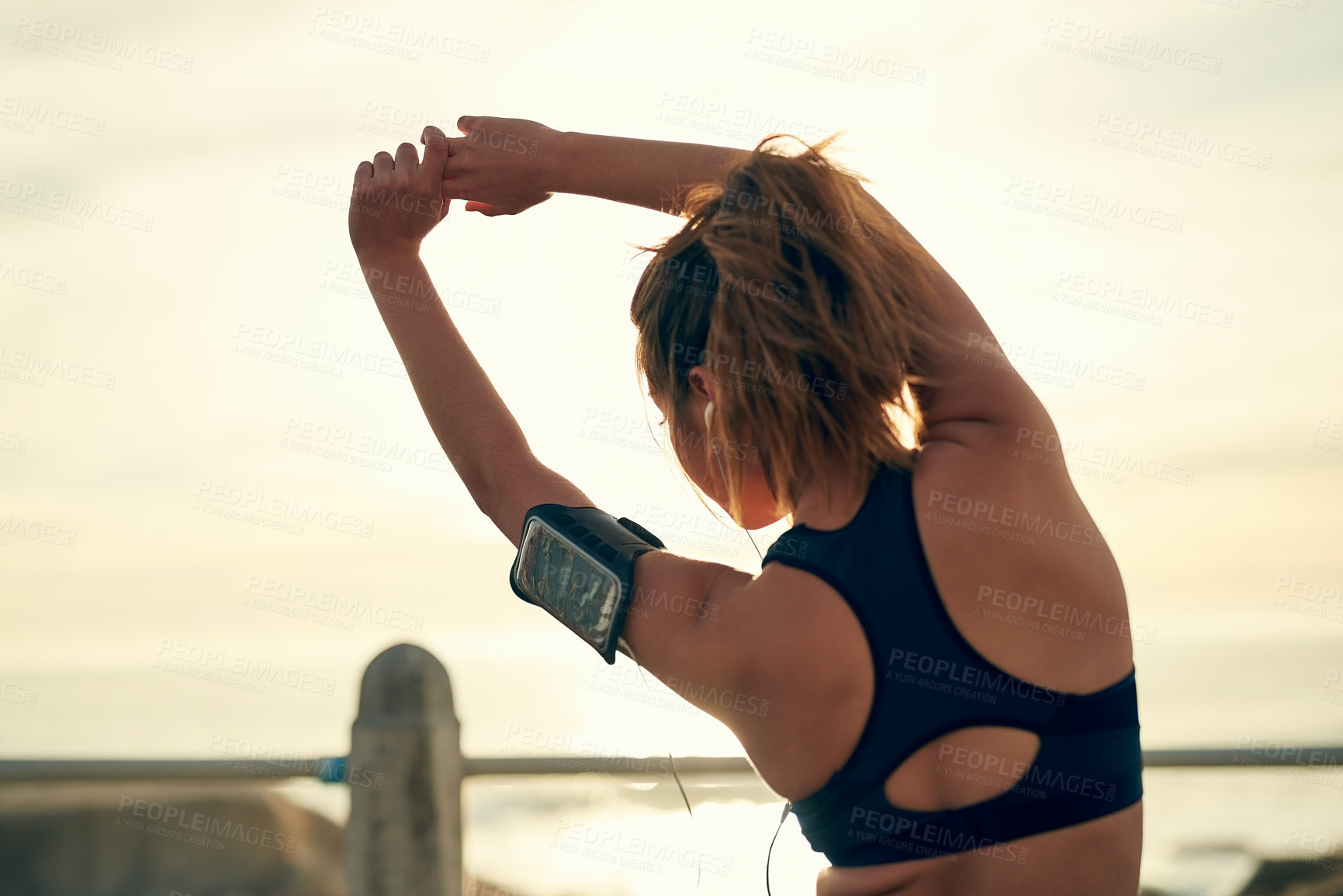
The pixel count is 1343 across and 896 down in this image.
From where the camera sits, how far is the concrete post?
105 inches

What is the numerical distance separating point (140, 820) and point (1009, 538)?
9.58ft

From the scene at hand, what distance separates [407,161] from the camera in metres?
1.78

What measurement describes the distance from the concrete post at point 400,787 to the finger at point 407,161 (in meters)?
1.47

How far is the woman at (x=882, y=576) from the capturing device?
1147 millimetres

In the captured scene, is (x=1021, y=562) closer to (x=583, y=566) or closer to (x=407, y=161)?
(x=583, y=566)

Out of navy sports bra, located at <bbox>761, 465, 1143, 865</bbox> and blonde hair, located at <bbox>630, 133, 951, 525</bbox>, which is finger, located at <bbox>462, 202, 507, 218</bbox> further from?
navy sports bra, located at <bbox>761, 465, 1143, 865</bbox>

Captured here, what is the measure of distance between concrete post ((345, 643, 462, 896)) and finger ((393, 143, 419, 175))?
147 centimetres

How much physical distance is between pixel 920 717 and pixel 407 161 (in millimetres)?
1310

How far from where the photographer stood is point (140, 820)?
2.98m

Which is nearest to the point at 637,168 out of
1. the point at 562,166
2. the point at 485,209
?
the point at 562,166

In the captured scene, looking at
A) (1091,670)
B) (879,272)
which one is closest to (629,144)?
(879,272)

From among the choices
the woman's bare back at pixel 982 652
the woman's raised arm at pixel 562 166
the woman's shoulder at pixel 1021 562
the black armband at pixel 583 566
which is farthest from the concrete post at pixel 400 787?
the woman's shoulder at pixel 1021 562

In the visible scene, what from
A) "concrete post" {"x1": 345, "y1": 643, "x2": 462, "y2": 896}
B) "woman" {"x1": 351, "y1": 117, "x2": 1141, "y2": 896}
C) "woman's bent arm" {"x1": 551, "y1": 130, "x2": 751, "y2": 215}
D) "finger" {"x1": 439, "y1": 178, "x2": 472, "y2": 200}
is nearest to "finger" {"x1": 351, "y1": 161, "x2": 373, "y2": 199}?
"finger" {"x1": 439, "y1": 178, "x2": 472, "y2": 200}

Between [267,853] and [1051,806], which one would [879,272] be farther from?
[267,853]
